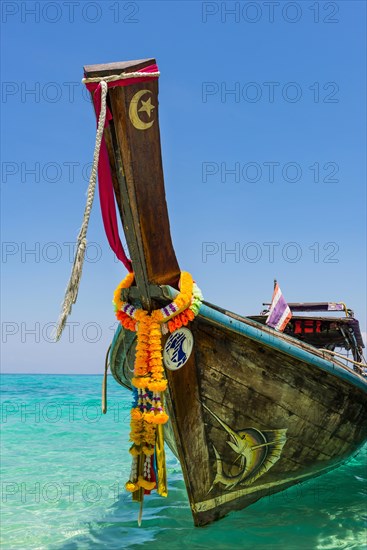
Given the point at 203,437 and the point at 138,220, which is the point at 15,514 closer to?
the point at 203,437

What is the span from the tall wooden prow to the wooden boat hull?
78 cm

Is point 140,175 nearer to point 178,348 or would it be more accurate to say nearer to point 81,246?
point 81,246

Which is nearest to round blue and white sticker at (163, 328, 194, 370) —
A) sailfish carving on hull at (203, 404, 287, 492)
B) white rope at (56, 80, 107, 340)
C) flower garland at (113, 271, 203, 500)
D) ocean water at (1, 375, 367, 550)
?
flower garland at (113, 271, 203, 500)

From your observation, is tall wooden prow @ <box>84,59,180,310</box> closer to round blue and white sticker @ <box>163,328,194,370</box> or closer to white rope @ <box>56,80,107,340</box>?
white rope @ <box>56,80,107,340</box>

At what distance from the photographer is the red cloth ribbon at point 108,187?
400cm

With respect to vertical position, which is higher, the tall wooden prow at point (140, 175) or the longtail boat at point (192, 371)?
the tall wooden prow at point (140, 175)

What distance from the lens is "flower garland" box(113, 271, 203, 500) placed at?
15.3 ft

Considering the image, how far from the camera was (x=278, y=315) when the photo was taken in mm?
7434

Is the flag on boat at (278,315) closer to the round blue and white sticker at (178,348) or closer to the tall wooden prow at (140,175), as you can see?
the round blue and white sticker at (178,348)

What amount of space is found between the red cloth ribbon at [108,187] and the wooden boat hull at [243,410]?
1.07 meters

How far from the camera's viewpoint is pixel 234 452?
5.84 metres

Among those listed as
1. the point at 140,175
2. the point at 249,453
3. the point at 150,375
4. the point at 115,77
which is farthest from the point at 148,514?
the point at 115,77

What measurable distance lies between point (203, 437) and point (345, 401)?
2242 mm

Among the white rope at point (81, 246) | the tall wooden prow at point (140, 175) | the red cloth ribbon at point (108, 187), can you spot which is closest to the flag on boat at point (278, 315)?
the tall wooden prow at point (140, 175)
